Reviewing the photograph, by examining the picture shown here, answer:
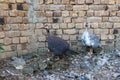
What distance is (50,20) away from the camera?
17.9 feet

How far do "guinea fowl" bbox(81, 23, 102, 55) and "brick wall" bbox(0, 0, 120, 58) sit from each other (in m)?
0.17

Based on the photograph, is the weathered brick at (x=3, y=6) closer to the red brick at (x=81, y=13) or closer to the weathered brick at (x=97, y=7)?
the red brick at (x=81, y=13)

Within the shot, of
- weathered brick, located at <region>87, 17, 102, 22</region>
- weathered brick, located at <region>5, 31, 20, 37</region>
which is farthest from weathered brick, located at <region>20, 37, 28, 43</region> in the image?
weathered brick, located at <region>87, 17, 102, 22</region>

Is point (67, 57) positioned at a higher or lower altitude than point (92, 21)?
lower

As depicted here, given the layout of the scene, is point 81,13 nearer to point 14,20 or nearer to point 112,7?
point 112,7

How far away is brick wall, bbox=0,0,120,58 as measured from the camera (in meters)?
5.28

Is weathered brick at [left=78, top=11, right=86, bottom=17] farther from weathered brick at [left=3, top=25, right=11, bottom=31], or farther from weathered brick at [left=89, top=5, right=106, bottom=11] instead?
weathered brick at [left=3, top=25, right=11, bottom=31]

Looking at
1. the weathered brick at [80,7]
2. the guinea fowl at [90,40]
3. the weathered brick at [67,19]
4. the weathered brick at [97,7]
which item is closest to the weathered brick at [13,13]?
the weathered brick at [67,19]

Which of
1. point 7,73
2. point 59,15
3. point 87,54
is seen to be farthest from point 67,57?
point 7,73

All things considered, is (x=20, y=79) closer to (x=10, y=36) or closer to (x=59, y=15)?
(x=10, y=36)

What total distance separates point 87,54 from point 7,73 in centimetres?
148

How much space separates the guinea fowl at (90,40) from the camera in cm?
538

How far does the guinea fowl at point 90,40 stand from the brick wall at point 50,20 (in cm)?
17

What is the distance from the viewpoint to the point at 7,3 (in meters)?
5.20
